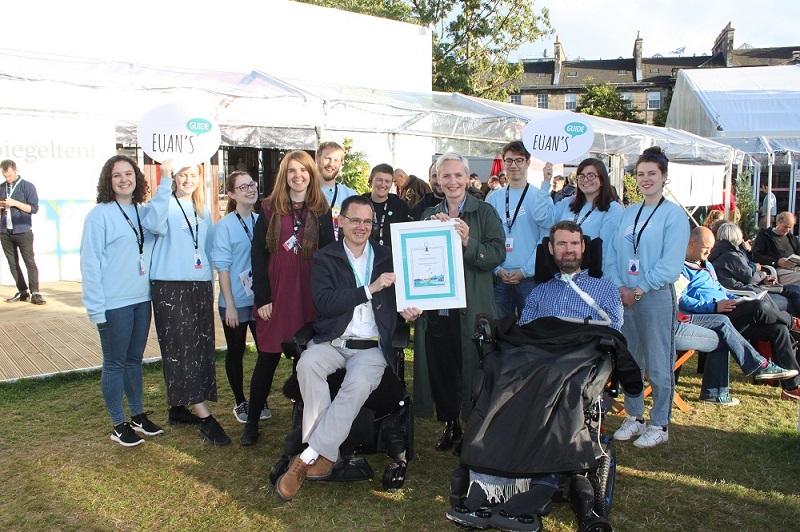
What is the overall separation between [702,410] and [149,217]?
4.09m

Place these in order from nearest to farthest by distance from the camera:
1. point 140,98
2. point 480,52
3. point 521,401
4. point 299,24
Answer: point 521,401 → point 140,98 → point 299,24 → point 480,52

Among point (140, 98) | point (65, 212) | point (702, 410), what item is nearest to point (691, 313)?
point (702, 410)

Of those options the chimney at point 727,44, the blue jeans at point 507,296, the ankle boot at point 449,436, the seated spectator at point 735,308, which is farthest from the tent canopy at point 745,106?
the chimney at point 727,44

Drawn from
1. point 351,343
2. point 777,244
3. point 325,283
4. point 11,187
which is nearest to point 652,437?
point 351,343

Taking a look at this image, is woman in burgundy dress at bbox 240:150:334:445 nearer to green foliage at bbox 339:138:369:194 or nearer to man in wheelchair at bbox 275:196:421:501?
man in wheelchair at bbox 275:196:421:501

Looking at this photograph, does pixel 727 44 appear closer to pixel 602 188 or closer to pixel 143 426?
pixel 602 188

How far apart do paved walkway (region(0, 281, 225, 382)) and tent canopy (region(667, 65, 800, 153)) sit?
17.1m

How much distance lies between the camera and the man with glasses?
179 inches

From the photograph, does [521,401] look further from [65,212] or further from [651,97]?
[651,97]

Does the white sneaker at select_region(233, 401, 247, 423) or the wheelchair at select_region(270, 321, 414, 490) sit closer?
the wheelchair at select_region(270, 321, 414, 490)

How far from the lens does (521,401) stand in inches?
120

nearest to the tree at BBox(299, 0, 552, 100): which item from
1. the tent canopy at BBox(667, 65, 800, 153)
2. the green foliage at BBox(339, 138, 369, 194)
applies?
the tent canopy at BBox(667, 65, 800, 153)

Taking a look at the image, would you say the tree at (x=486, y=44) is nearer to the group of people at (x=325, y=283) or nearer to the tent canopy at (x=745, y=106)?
the tent canopy at (x=745, y=106)

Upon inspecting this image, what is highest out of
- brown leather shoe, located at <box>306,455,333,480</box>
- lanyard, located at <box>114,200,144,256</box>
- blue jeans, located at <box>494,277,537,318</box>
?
lanyard, located at <box>114,200,144,256</box>
